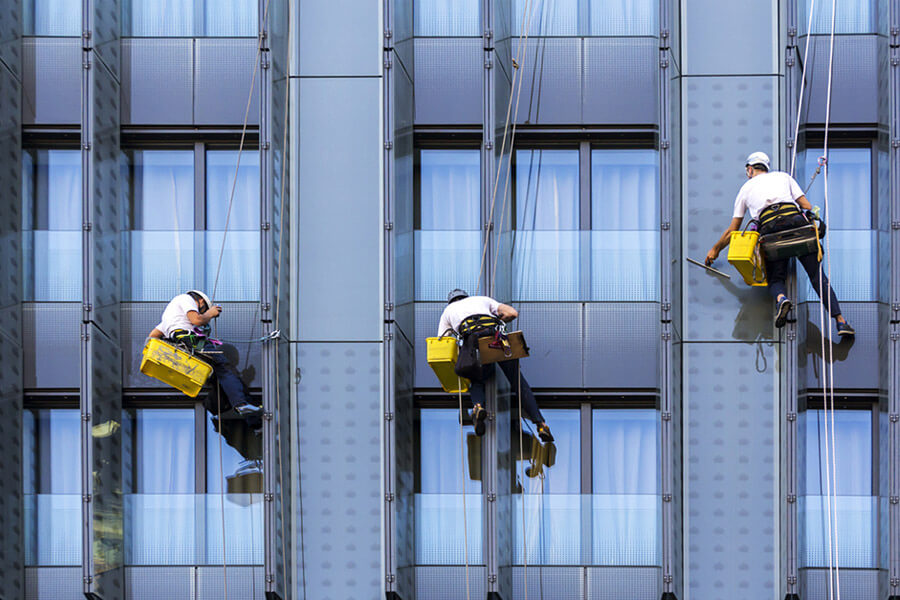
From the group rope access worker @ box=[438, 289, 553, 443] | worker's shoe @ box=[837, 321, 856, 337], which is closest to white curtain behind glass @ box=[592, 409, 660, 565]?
rope access worker @ box=[438, 289, 553, 443]

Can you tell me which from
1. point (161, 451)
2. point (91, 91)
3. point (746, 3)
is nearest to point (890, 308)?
point (746, 3)

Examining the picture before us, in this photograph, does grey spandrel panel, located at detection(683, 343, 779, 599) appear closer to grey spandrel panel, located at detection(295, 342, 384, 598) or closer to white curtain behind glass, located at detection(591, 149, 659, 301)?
white curtain behind glass, located at detection(591, 149, 659, 301)

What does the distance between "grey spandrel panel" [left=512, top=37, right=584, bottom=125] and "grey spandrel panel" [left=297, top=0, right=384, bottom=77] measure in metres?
1.81

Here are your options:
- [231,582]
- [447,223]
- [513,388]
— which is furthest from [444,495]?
[447,223]

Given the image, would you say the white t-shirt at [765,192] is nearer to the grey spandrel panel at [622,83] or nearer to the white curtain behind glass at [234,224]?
the grey spandrel panel at [622,83]

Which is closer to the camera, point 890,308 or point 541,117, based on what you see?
point 890,308

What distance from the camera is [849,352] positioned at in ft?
42.0

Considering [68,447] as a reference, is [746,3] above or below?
above

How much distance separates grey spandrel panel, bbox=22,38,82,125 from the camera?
13469 mm

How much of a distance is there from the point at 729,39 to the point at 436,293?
473cm

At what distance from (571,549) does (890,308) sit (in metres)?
4.58

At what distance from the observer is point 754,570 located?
12.6m

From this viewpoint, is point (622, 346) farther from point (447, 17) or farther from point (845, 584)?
point (447, 17)

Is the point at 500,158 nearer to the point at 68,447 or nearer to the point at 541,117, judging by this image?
the point at 541,117
